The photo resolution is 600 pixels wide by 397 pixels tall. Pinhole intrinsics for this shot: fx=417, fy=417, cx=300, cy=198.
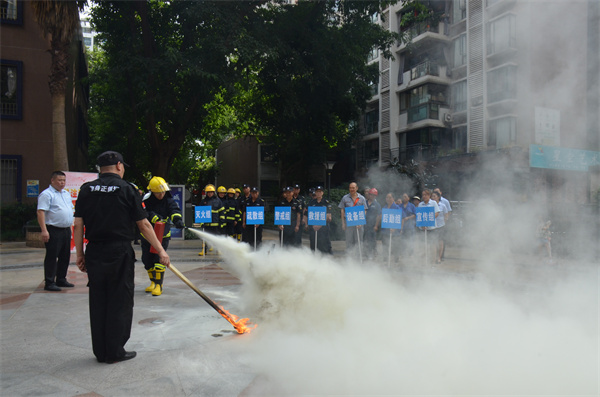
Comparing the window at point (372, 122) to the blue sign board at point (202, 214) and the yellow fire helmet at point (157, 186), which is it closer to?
the blue sign board at point (202, 214)

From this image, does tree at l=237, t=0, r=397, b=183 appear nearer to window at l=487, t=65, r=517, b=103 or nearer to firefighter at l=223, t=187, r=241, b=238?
firefighter at l=223, t=187, r=241, b=238

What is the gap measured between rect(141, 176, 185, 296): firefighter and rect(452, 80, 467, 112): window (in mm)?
4204

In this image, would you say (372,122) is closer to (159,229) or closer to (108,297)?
(159,229)

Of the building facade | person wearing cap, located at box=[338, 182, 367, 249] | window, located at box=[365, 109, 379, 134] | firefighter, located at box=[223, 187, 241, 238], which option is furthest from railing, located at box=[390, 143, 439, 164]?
window, located at box=[365, 109, 379, 134]

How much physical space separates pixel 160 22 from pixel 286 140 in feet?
34.7

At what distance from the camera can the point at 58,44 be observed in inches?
489

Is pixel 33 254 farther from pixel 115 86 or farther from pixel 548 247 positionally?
pixel 548 247

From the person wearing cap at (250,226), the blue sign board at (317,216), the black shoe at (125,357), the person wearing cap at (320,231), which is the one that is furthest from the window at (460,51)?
the person wearing cap at (250,226)

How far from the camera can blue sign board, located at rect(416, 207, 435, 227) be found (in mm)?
9320

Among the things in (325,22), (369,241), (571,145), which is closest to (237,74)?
(325,22)

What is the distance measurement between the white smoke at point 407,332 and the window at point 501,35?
2.36 metres

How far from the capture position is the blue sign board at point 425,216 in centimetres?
932

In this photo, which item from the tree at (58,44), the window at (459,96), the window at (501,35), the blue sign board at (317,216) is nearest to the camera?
the window at (501,35)

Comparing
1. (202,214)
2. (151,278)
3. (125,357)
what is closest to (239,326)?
(125,357)
